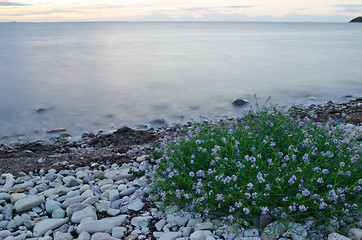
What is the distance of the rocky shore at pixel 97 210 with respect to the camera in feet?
10.6

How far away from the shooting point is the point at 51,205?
403 centimetres

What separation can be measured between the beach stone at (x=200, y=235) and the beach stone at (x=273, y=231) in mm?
536

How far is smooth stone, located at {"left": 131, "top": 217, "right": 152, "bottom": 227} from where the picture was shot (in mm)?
3600

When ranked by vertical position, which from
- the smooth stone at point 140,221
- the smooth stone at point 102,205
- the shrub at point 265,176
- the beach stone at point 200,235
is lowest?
the smooth stone at point 102,205

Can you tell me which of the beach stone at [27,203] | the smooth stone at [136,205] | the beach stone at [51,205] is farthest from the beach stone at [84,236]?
the beach stone at [27,203]

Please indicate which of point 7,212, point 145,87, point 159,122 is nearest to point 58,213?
point 7,212

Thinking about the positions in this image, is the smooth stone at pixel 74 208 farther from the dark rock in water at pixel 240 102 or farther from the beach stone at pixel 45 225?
the dark rock in water at pixel 240 102

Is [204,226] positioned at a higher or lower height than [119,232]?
higher

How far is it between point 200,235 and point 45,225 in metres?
1.75

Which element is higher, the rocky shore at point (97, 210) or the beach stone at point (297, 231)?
the beach stone at point (297, 231)

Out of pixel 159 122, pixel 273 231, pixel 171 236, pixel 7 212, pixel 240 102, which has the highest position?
pixel 273 231

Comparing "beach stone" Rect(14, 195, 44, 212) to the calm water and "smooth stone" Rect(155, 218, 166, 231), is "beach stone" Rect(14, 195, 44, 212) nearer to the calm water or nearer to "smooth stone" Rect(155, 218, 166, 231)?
"smooth stone" Rect(155, 218, 166, 231)

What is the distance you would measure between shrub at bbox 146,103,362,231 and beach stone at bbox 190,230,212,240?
251 mm

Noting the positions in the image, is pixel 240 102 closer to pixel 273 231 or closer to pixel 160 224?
pixel 160 224
